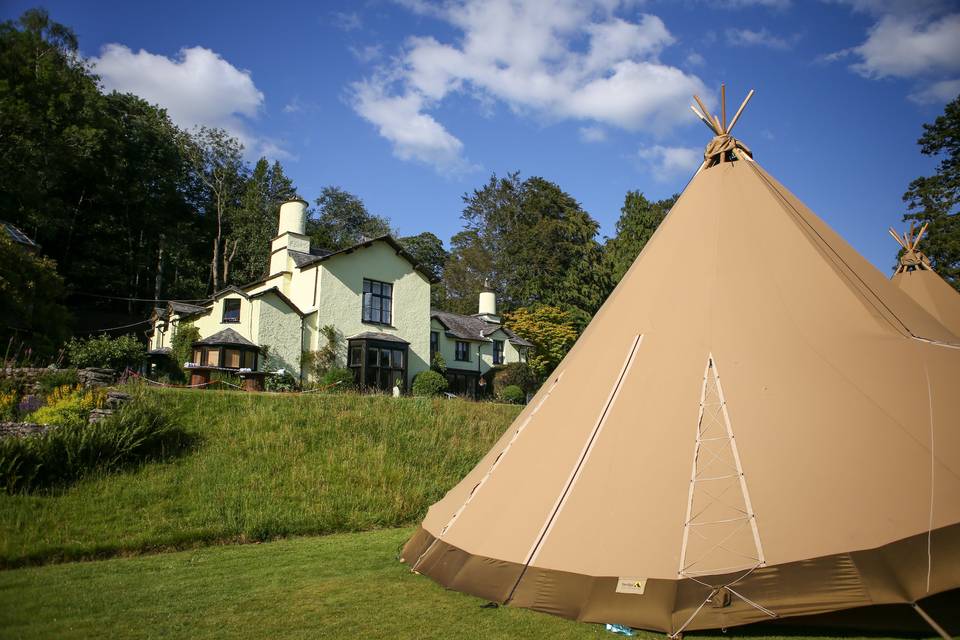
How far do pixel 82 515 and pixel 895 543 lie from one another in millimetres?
8592

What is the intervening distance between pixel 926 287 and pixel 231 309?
2011 centimetres

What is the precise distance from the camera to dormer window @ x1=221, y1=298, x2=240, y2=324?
2125 cm

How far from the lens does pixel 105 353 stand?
16.6m

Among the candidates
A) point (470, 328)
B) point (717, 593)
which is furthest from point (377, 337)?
point (717, 593)

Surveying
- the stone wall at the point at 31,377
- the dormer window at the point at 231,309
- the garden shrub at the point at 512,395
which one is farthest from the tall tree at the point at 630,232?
the stone wall at the point at 31,377

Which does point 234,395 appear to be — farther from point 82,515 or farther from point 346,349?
point 346,349

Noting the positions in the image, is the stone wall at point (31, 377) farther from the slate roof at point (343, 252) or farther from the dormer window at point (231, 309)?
the slate roof at point (343, 252)

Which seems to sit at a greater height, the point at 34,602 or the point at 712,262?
the point at 712,262

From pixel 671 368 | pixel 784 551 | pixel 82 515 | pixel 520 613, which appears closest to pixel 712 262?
pixel 671 368

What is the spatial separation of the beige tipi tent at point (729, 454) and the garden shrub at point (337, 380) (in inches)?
602

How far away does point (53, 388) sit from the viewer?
10633mm

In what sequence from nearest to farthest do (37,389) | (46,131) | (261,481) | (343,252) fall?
Answer: (261,481) < (37,389) < (343,252) < (46,131)

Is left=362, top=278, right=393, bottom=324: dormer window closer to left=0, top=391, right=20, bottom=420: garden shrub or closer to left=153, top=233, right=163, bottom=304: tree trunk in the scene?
left=0, top=391, right=20, bottom=420: garden shrub

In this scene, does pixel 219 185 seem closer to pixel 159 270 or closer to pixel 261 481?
pixel 159 270
